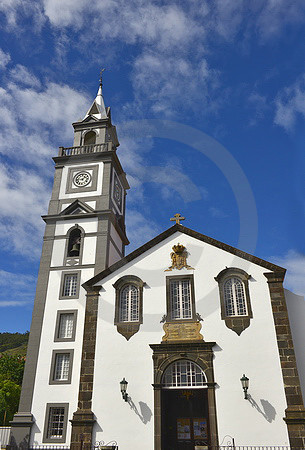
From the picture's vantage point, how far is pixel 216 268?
19.5 metres

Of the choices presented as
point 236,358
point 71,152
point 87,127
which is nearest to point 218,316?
point 236,358

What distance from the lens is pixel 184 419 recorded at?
18.7 meters

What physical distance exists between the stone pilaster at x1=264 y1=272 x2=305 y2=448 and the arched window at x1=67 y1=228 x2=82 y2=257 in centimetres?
1203

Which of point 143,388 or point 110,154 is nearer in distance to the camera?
point 143,388

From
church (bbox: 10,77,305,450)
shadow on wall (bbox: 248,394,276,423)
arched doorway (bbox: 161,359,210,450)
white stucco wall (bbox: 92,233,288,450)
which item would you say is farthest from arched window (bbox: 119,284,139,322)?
shadow on wall (bbox: 248,394,276,423)

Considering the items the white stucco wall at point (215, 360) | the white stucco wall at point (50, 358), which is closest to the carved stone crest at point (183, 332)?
the white stucco wall at point (215, 360)

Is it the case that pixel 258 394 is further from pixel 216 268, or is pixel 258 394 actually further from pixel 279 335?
pixel 216 268

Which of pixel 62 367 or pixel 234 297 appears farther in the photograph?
pixel 62 367

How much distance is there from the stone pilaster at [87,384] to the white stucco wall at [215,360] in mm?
303

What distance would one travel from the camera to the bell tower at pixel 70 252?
1991cm

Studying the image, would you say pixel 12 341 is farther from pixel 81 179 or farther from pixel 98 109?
pixel 81 179

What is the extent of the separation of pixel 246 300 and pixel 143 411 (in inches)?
276

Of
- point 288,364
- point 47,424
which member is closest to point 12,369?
point 47,424

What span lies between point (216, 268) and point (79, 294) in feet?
27.7
